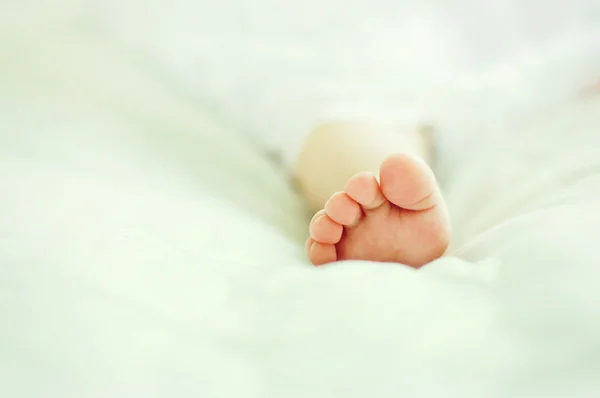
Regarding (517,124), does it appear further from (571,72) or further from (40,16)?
(40,16)

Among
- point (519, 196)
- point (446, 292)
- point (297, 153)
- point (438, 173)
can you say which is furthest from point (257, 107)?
point (446, 292)

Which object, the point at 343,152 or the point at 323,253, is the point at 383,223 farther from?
the point at 343,152

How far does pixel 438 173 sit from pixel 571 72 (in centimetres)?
28

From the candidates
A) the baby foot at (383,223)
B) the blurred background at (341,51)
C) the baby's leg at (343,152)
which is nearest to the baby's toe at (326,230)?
the baby foot at (383,223)

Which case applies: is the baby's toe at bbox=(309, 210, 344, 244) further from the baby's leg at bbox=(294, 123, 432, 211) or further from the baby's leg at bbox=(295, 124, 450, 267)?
the baby's leg at bbox=(294, 123, 432, 211)

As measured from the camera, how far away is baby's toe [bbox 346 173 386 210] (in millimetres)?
482

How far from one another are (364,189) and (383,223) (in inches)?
1.5

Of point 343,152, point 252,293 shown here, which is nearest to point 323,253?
point 252,293

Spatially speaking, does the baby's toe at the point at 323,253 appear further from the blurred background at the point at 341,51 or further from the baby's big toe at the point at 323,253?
the blurred background at the point at 341,51

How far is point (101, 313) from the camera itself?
13.6 inches

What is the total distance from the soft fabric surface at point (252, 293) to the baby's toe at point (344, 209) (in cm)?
6

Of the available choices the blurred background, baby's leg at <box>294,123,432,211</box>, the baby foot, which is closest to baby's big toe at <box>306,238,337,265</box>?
the baby foot

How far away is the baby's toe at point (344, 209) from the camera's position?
0.49 metres

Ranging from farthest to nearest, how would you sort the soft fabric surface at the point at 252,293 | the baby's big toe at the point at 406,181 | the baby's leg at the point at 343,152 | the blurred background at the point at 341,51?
the blurred background at the point at 341,51 → the baby's leg at the point at 343,152 → the baby's big toe at the point at 406,181 → the soft fabric surface at the point at 252,293
